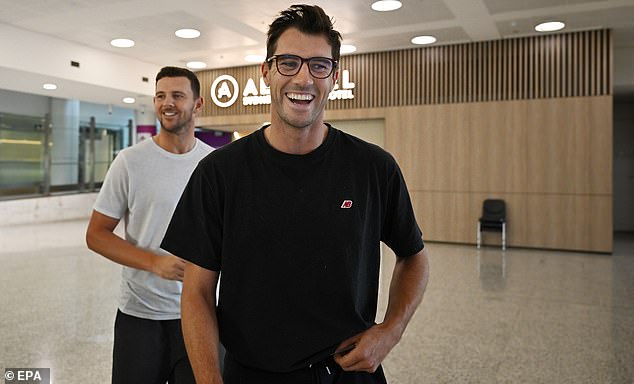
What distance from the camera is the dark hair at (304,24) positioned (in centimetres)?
150

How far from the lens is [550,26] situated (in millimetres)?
9969

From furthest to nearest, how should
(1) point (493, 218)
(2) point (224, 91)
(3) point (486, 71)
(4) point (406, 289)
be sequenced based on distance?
1. (2) point (224, 91)
2. (3) point (486, 71)
3. (1) point (493, 218)
4. (4) point (406, 289)

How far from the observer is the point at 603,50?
33.6ft

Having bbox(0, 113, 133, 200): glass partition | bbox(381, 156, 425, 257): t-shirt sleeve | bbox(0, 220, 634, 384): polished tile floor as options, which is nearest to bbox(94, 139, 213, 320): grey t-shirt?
bbox(381, 156, 425, 257): t-shirt sleeve

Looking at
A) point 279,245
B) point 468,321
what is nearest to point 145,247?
point 279,245

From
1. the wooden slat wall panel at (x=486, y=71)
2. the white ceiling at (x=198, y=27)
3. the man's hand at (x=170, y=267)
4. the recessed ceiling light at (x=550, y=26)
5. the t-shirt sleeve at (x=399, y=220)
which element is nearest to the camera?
the t-shirt sleeve at (x=399, y=220)

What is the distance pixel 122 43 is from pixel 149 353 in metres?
10.5

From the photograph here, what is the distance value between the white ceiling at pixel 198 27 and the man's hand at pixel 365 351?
25.9 ft

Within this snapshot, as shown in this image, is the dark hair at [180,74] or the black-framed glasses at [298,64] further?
the dark hair at [180,74]

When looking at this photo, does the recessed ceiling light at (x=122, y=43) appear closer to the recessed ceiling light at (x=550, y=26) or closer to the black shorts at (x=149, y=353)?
the recessed ceiling light at (x=550, y=26)

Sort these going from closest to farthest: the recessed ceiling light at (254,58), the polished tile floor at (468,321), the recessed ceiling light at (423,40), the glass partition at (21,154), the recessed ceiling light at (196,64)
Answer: the polished tile floor at (468,321)
the recessed ceiling light at (423,40)
the recessed ceiling light at (254,58)
the recessed ceiling light at (196,64)
the glass partition at (21,154)

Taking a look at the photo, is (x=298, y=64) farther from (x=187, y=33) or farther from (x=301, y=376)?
(x=187, y=33)

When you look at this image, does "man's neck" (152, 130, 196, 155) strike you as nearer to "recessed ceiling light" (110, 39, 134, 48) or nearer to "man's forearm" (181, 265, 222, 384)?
"man's forearm" (181, 265, 222, 384)

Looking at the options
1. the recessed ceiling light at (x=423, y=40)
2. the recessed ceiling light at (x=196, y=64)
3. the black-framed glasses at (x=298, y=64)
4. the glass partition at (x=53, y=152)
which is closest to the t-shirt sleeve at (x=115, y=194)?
the black-framed glasses at (x=298, y=64)
